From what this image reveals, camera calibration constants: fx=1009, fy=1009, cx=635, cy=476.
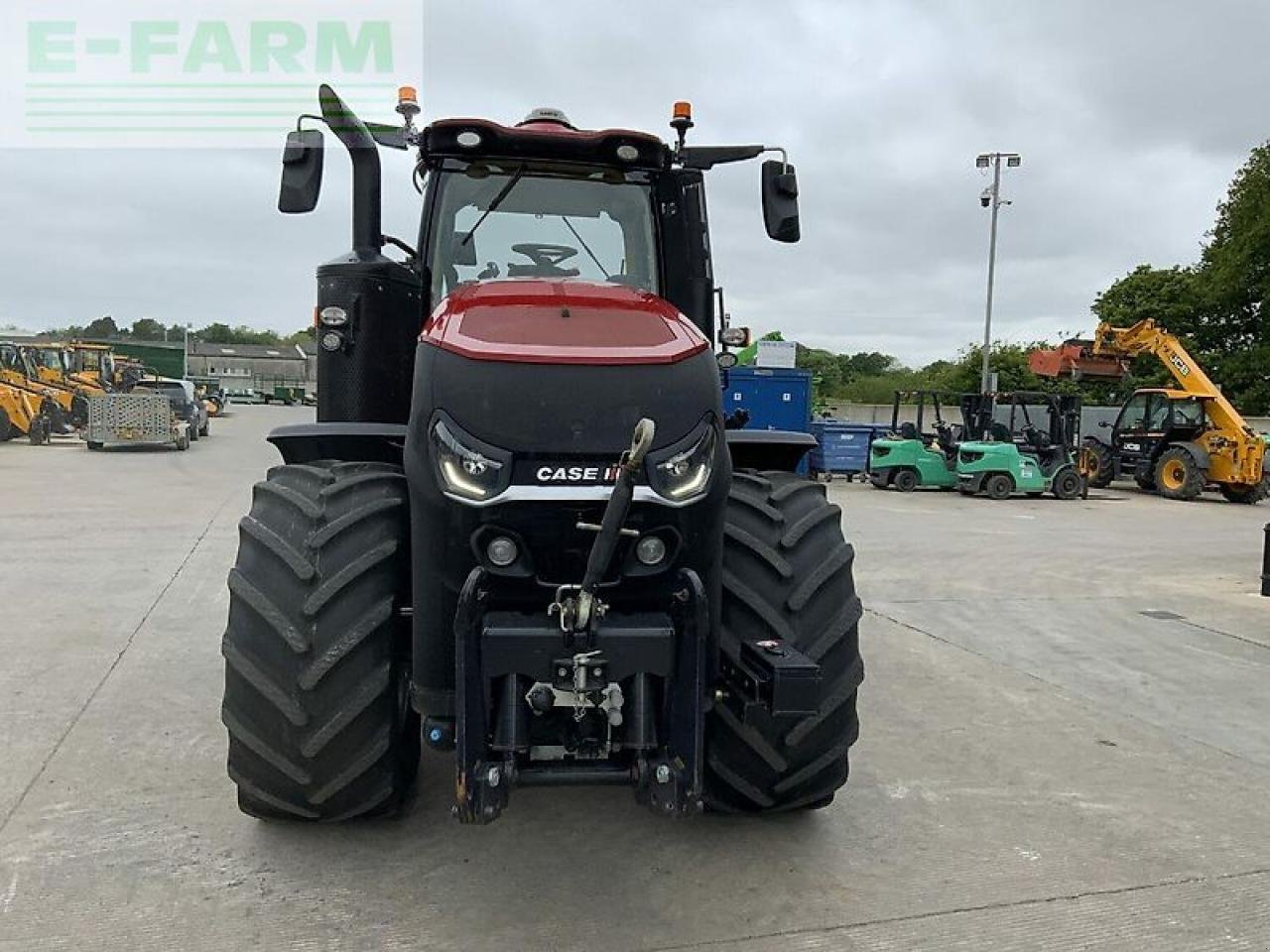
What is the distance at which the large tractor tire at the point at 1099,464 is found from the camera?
72.3 ft

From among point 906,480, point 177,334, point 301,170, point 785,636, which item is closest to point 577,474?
point 785,636

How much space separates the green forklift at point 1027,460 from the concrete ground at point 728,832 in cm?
1181

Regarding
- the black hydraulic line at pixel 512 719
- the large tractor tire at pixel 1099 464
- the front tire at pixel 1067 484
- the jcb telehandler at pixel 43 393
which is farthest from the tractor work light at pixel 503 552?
the jcb telehandler at pixel 43 393

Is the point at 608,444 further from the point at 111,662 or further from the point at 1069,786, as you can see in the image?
the point at 111,662

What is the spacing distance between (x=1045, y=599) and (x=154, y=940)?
730 cm

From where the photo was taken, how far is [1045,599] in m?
8.35

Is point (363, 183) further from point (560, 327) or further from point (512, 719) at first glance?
point (512, 719)

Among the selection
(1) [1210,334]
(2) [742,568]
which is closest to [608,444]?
(2) [742,568]

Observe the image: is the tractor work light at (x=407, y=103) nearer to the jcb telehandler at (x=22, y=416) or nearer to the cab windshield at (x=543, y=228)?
the cab windshield at (x=543, y=228)

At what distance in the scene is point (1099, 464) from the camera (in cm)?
2217

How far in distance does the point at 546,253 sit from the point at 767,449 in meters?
1.17

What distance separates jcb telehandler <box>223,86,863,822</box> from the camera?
8.77 ft

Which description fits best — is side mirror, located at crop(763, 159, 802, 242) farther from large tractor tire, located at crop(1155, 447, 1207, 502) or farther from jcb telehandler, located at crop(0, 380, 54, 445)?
jcb telehandler, located at crop(0, 380, 54, 445)

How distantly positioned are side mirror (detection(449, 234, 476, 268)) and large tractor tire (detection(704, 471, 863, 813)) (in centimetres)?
143
